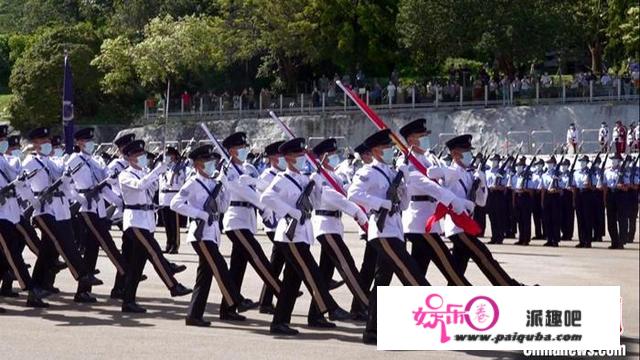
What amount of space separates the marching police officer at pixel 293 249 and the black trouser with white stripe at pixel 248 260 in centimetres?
60

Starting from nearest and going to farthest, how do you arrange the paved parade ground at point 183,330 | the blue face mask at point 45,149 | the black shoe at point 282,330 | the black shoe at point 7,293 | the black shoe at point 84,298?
the paved parade ground at point 183,330 → the black shoe at point 282,330 → the black shoe at point 84,298 → the blue face mask at point 45,149 → the black shoe at point 7,293

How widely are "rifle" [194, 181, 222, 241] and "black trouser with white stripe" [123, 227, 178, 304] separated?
84 cm

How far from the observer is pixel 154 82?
52.0 meters

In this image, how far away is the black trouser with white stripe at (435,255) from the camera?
1140 cm

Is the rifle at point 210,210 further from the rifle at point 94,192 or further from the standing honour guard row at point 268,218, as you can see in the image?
the rifle at point 94,192

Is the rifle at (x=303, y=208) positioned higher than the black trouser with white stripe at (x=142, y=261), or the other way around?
the rifle at (x=303, y=208)

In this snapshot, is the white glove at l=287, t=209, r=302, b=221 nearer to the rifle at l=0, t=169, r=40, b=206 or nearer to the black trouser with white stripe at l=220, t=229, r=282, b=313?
the black trouser with white stripe at l=220, t=229, r=282, b=313

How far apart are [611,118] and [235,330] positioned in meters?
27.4

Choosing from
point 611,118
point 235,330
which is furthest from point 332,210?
point 611,118

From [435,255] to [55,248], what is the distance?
4917mm

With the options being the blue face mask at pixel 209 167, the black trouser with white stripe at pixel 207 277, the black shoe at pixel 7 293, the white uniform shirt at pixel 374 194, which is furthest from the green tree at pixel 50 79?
the white uniform shirt at pixel 374 194

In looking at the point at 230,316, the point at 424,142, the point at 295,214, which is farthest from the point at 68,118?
the point at 424,142

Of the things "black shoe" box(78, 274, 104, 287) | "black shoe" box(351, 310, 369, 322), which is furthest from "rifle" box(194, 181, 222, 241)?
"black shoe" box(78, 274, 104, 287)

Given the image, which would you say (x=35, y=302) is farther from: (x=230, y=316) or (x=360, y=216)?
(x=360, y=216)
